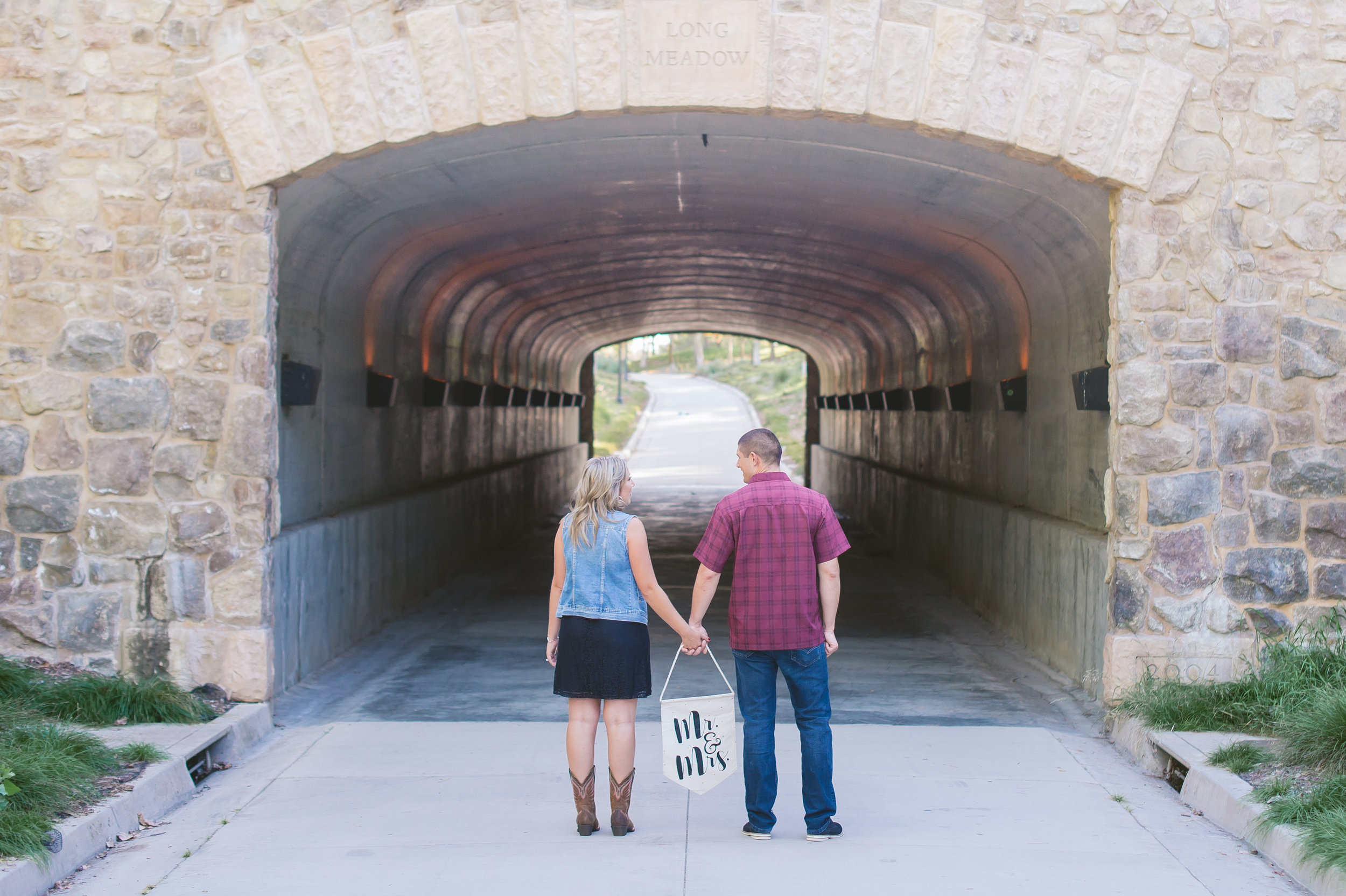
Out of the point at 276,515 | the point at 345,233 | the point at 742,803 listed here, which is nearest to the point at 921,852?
the point at 742,803

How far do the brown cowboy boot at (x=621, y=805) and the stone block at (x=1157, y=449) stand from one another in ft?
10.7

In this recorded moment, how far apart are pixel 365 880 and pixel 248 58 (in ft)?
14.1

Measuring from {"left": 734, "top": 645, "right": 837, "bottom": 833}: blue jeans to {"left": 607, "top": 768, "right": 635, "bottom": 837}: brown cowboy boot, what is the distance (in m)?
0.48

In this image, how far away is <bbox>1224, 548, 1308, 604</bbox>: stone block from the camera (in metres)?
6.25

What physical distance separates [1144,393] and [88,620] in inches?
226

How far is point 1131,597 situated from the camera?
20.5 ft

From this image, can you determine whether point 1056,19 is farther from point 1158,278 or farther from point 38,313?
point 38,313

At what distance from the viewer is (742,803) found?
529cm

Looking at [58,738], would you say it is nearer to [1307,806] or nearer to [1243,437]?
[1307,806]

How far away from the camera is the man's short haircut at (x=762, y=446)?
186 inches

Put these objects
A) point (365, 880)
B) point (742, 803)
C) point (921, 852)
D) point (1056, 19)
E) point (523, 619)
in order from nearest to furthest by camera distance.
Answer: point (365, 880) → point (921, 852) → point (742, 803) → point (1056, 19) → point (523, 619)

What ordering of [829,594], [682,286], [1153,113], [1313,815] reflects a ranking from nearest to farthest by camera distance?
[1313,815] → [829,594] → [1153,113] → [682,286]

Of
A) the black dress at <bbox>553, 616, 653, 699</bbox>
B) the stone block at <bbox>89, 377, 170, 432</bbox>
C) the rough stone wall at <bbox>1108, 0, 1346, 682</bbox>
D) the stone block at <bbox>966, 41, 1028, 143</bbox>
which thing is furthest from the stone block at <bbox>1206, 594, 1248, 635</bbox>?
the stone block at <bbox>89, 377, 170, 432</bbox>

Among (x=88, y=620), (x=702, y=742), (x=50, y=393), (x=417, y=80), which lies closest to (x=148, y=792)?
(x=88, y=620)
